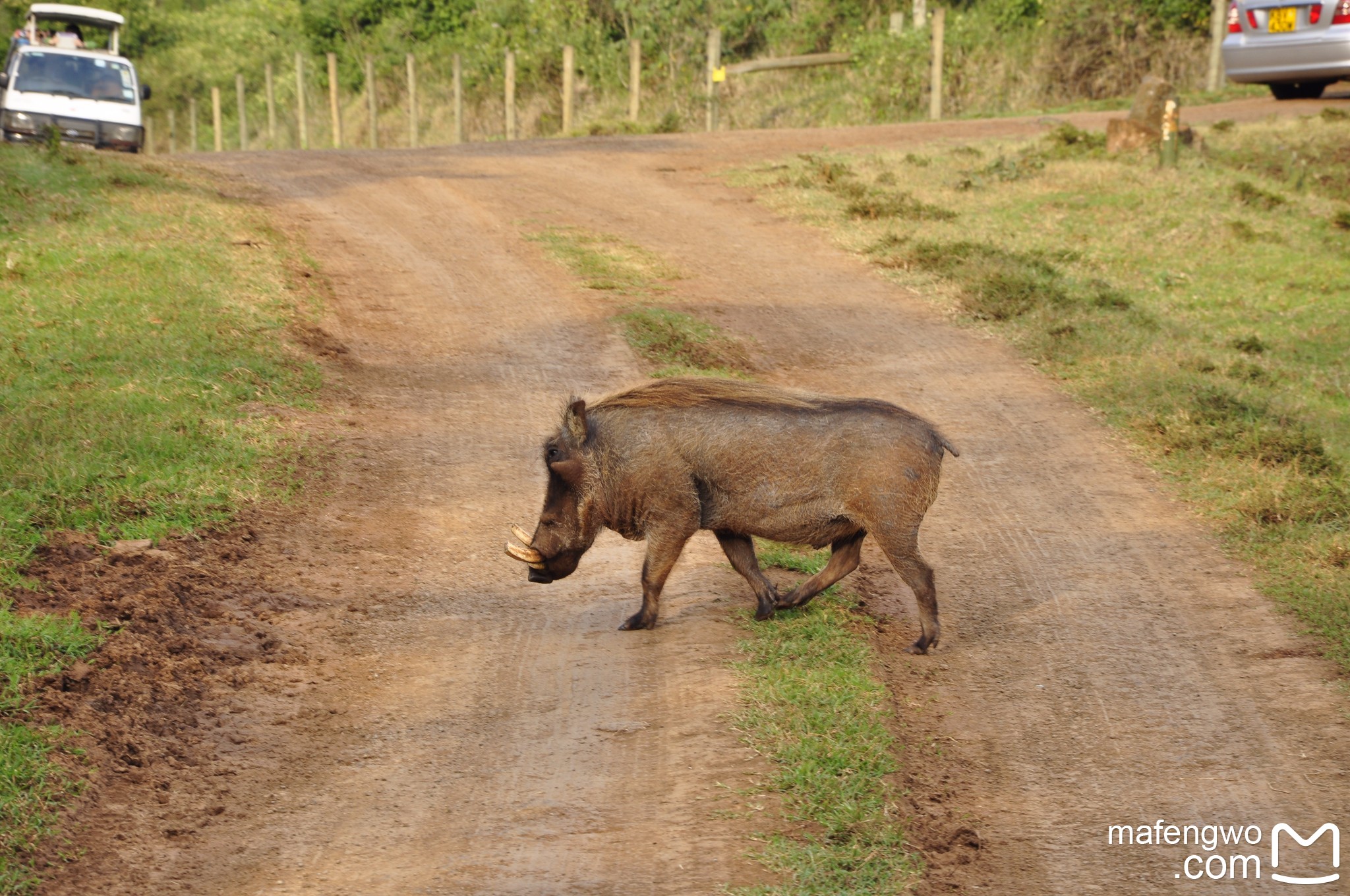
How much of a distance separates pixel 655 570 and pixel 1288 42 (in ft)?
50.5

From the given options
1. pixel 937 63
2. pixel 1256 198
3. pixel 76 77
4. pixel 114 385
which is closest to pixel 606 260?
pixel 114 385

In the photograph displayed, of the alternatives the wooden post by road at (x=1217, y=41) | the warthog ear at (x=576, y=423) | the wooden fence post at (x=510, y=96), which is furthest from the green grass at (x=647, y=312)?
the wooden post by road at (x=1217, y=41)

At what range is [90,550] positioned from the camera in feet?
19.7

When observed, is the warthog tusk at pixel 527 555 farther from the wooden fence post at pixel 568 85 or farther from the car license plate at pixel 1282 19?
the wooden fence post at pixel 568 85

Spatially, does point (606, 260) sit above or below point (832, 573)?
above

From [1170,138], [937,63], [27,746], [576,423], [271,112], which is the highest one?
[937,63]

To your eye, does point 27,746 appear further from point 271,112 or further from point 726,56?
point 271,112

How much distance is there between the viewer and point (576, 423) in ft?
18.8

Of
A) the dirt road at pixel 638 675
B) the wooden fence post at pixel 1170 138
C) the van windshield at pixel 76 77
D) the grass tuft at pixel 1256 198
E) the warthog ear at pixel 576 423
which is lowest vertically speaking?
the dirt road at pixel 638 675

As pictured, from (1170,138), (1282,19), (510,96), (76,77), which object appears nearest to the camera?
(1170,138)

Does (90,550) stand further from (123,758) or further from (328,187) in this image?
(328,187)

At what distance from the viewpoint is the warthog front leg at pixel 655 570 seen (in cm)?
571

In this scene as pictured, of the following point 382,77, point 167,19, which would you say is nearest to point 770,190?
point 382,77

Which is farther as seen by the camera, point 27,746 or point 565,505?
point 565,505
